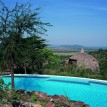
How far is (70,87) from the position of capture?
48.9ft

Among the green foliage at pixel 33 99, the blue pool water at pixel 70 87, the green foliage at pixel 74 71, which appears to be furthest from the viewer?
the green foliage at pixel 74 71

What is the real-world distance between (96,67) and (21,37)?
7.72 m

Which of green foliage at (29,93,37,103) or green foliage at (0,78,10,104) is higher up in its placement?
green foliage at (0,78,10,104)

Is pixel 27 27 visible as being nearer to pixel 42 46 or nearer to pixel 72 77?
pixel 72 77

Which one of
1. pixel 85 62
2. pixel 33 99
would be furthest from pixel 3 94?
pixel 85 62

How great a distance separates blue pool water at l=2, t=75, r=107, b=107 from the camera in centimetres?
1232

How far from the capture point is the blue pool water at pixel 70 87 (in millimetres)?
12320

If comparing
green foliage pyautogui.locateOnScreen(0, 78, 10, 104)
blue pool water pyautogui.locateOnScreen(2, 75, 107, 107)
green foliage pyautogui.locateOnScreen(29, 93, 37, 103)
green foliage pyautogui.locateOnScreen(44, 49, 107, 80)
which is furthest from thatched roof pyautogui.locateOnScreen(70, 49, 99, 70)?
green foliage pyautogui.locateOnScreen(0, 78, 10, 104)

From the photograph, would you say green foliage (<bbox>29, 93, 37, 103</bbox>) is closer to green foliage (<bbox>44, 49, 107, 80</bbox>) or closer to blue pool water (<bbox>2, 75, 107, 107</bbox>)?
blue pool water (<bbox>2, 75, 107, 107</bbox>)

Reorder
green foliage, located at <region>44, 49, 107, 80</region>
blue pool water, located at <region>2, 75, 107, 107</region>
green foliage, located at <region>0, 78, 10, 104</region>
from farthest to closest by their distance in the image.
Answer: green foliage, located at <region>44, 49, 107, 80</region>, blue pool water, located at <region>2, 75, 107, 107</region>, green foliage, located at <region>0, 78, 10, 104</region>

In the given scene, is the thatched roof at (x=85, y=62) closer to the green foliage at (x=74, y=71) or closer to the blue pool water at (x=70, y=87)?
the green foliage at (x=74, y=71)

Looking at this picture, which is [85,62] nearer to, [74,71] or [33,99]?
[74,71]

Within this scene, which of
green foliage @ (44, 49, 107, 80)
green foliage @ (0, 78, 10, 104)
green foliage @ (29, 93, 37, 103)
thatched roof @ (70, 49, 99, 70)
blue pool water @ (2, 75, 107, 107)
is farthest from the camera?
thatched roof @ (70, 49, 99, 70)

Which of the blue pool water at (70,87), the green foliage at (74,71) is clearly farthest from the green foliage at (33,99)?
the green foliage at (74,71)
